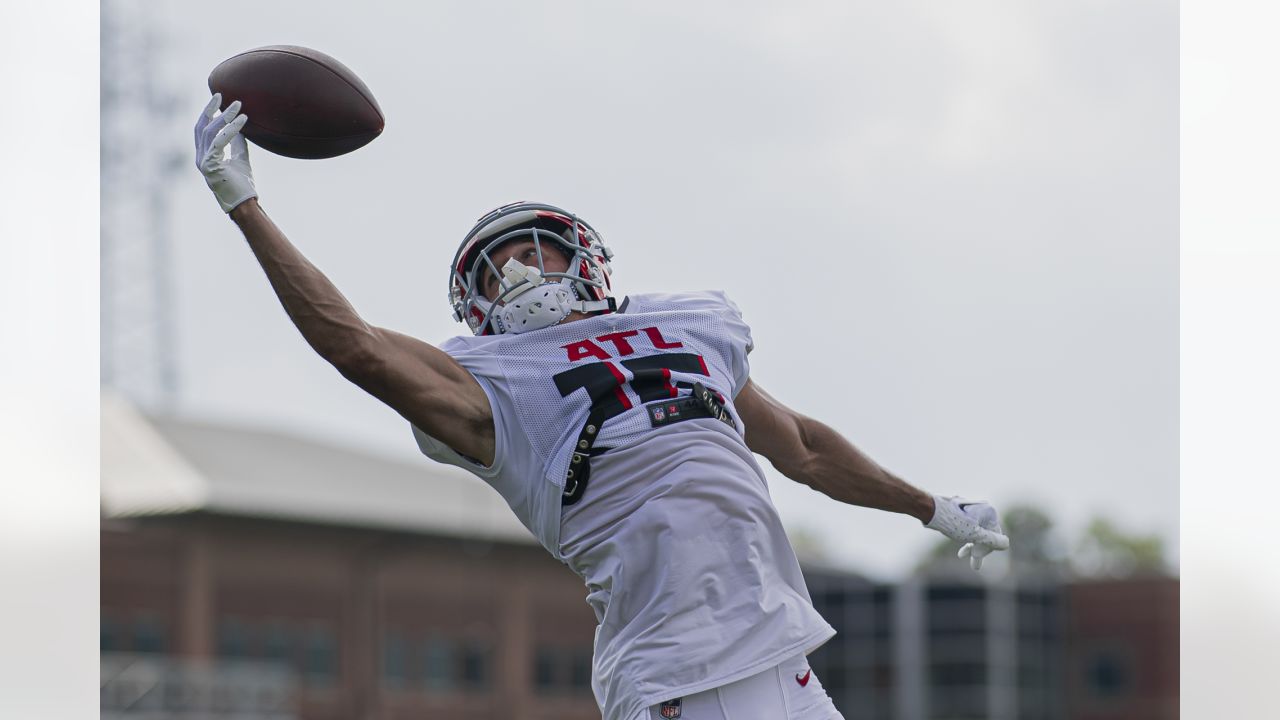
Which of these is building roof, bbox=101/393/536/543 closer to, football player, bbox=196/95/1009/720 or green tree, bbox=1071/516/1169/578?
football player, bbox=196/95/1009/720

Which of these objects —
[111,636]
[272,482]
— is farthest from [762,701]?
[111,636]

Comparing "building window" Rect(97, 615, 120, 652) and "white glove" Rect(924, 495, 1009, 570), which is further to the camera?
"building window" Rect(97, 615, 120, 652)

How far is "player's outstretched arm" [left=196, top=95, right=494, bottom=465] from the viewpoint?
3613 mm

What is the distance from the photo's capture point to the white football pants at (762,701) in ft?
11.9

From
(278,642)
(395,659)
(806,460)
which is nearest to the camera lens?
(806,460)


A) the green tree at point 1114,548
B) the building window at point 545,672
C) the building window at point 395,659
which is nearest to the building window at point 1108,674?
the building window at point 545,672

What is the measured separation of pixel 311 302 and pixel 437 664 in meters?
27.1

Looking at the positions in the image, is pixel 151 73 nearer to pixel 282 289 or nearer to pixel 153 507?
pixel 153 507

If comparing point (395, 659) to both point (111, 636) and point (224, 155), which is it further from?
point (224, 155)

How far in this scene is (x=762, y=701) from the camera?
3.66 metres

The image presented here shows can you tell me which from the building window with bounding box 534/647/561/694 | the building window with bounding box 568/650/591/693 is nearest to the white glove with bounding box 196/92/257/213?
the building window with bounding box 534/647/561/694

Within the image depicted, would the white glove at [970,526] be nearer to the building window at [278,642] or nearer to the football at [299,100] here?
the football at [299,100]

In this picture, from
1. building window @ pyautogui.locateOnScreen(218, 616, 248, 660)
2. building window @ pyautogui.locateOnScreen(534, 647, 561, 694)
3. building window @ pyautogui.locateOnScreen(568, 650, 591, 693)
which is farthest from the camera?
building window @ pyautogui.locateOnScreen(568, 650, 591, 693)

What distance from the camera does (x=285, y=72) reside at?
4.18 meters
